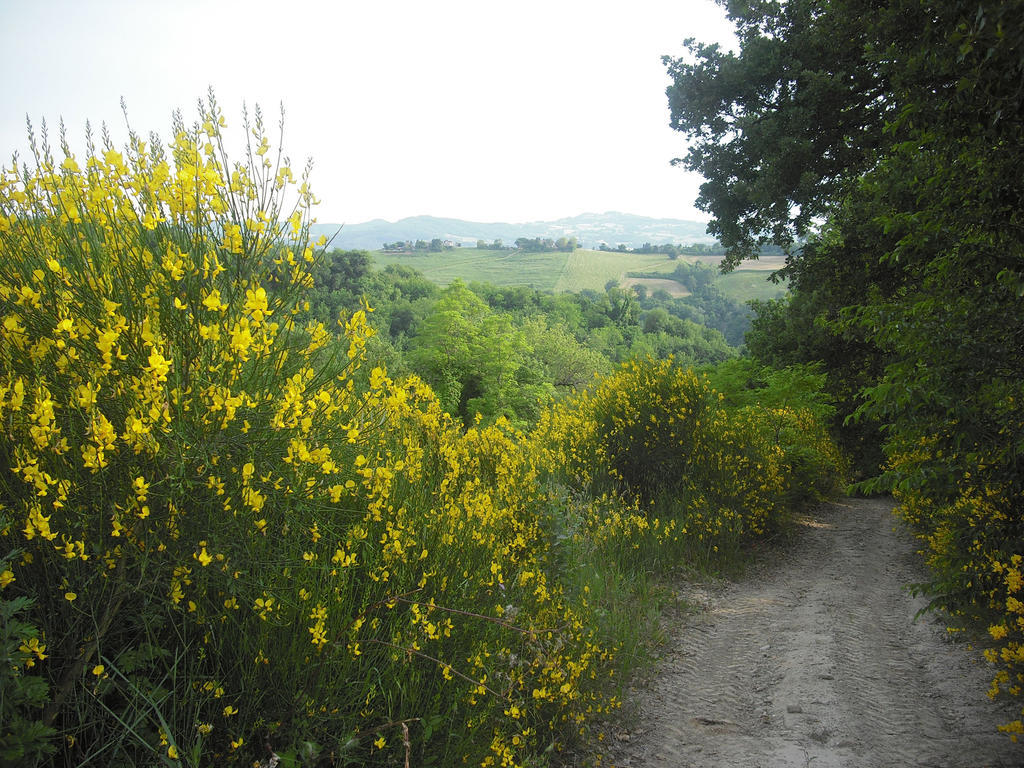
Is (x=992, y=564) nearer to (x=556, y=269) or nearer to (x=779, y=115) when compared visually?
(x=779, y=115)

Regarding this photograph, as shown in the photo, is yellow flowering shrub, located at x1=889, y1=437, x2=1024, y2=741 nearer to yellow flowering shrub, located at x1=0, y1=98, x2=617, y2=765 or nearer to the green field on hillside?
yellow flowering shrub, located at x1=0, y1=98, x2=617, y2=765

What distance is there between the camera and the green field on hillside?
8988 cm

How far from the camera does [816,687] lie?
4.28 meters

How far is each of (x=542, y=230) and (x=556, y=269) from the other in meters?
50.7

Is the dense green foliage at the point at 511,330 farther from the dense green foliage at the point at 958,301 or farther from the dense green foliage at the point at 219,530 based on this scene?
the dense green foliage at the point at 958,301

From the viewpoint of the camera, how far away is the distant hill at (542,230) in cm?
13038

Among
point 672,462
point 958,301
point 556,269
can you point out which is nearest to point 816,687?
point 958,301

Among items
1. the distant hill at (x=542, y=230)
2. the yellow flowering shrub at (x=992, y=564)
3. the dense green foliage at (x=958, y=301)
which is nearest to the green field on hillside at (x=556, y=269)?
the distant hill at (x=542, y=230)

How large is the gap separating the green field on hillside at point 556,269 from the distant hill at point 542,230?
1528cm

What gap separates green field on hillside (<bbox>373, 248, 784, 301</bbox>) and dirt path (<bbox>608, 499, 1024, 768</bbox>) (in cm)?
7869

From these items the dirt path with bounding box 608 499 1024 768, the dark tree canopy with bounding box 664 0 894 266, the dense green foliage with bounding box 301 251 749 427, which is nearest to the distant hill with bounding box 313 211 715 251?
the dense green foliage with bounding box 301 251 749 427

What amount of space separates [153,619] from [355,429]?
97cm

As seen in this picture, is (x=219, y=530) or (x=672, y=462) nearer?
(x=219, y=530)

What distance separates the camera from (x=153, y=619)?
2.05 meters
